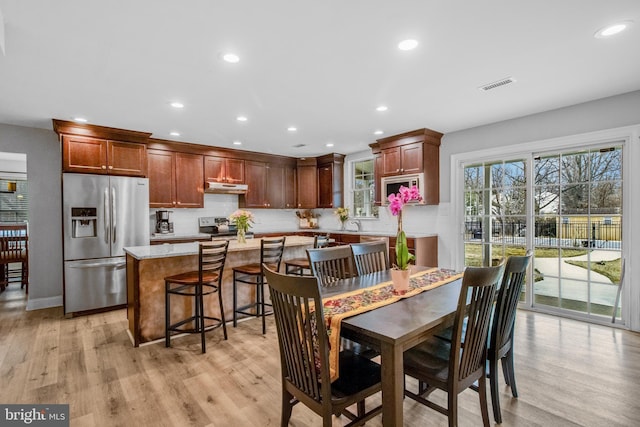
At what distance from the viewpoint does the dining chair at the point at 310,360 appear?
142cm

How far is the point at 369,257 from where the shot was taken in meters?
2.85

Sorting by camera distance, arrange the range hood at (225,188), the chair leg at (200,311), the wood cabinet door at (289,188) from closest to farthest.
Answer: the chair leg at (200,311), the range hood at (225,188), the wood cabinet door at (289,188)

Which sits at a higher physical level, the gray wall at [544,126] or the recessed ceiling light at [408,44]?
the recessed ceiling light at [408,44]

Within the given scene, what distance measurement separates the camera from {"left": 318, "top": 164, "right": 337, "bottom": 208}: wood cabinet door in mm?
6496

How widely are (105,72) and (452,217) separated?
4525 millimetres

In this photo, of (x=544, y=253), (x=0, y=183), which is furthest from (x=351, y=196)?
(x=0, y=183)

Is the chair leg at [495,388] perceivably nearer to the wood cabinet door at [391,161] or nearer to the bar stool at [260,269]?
the bar stool at [260,269]

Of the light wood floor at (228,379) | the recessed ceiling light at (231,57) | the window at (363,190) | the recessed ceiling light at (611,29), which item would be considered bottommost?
the light wood floor at (228,379)

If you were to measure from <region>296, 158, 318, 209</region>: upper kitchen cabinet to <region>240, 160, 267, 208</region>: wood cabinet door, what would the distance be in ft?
2.62

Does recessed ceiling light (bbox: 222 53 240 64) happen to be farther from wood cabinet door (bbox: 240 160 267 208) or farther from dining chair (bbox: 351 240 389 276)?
wood cabinet door (bbox: 240 160 267 208)

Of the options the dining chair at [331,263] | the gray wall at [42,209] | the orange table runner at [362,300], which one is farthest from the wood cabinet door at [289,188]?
the orange table runner at [362,300]

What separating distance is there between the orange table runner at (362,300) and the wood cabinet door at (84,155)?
4039 mm

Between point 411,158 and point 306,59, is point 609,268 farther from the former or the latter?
point 306,59

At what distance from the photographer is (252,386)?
2.41 metres
